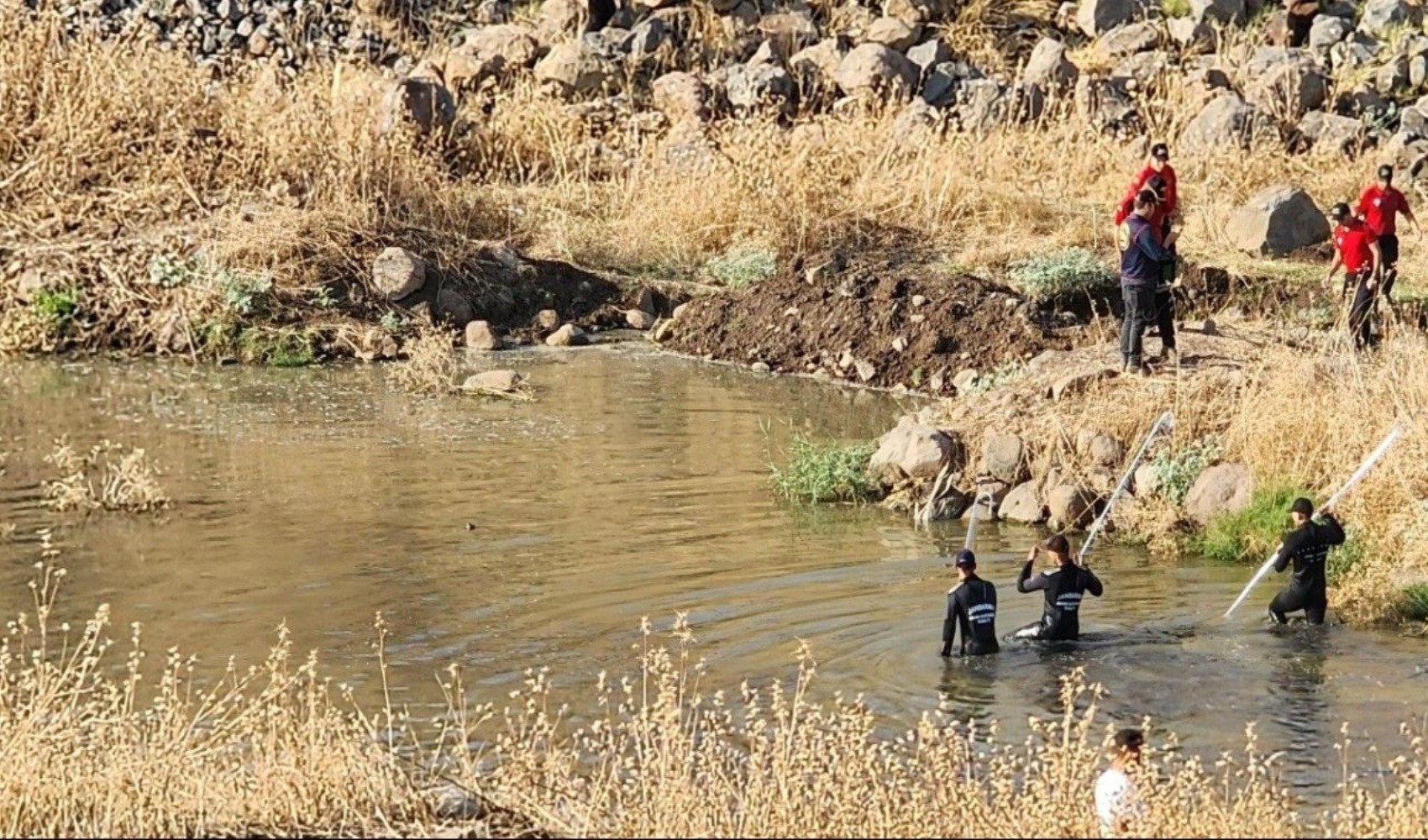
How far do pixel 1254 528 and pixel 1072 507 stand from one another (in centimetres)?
140

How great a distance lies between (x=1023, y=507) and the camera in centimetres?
1725

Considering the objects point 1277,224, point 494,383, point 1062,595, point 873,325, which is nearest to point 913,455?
point 1062,595

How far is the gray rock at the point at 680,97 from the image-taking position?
3089cm

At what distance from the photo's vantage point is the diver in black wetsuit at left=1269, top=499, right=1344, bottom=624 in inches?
552

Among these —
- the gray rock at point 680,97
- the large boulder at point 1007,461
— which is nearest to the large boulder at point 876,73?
the gray rock at point 680,97

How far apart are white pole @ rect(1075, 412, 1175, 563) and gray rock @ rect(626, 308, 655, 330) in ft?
28.0

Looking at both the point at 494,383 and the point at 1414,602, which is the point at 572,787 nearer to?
the point at 1414,602

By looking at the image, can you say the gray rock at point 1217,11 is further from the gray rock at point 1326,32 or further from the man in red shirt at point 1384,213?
the man in red shirt at point 1384,213

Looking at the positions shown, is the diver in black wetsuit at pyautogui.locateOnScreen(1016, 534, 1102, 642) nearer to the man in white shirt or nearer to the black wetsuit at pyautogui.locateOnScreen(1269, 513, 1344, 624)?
the black wetsuit at pyautogui.locateOnScreen(1269, 513, 1344, 624)

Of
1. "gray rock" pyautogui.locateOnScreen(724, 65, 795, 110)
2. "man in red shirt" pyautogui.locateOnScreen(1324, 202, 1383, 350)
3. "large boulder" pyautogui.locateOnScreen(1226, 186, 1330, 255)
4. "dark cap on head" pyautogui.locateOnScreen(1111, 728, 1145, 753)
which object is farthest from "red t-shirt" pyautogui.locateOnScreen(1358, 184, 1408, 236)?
"dark cap on head" pyautogui.locateOnScreen(1111, 728, 1145, 753)

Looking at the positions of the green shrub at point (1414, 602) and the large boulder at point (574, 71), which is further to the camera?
the large boulder at point (574, 71)

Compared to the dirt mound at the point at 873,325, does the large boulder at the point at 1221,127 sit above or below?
above

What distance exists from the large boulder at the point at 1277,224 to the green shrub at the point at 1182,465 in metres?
8.47

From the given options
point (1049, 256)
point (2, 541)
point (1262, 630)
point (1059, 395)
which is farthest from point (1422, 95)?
point (2, 541)
